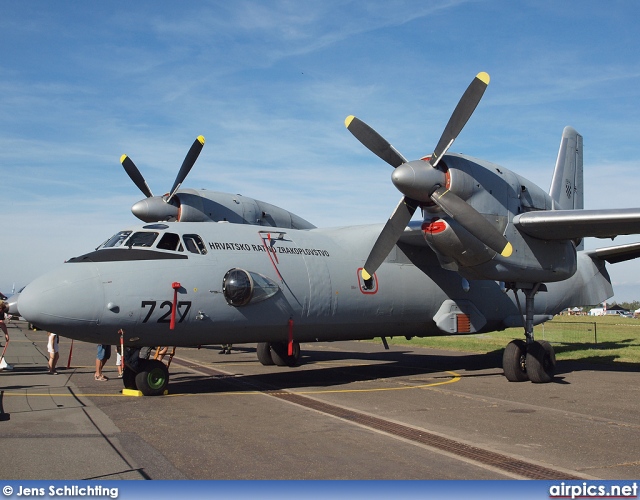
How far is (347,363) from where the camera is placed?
68.8ft

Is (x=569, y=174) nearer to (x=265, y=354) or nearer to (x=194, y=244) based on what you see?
(x=265, y=354)

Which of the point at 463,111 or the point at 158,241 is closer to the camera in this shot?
the point at 158,241

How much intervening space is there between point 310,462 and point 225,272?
259 inches

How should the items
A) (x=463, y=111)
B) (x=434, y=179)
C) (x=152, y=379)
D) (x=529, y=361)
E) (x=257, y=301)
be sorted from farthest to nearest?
1. (x=529, y=361)
2. (x=463, y=111)
3. (x=434, y=179)
4. (x=257, y=301)
5. (x=152, y=379)

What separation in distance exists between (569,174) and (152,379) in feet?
46.5

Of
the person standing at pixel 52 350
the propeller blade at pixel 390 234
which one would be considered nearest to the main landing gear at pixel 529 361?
the propeller blade at pixel 390 234

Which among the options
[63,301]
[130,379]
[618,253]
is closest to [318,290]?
[130,379]

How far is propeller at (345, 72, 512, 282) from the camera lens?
13516mm

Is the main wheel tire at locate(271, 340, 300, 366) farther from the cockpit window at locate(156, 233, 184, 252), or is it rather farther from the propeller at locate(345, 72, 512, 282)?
the cockpit window at locate(156, 233, 184, 252)

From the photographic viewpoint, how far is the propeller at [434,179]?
44.3 ft

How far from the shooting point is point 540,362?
15.4 meters

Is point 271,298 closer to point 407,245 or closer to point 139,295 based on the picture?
point 139,295

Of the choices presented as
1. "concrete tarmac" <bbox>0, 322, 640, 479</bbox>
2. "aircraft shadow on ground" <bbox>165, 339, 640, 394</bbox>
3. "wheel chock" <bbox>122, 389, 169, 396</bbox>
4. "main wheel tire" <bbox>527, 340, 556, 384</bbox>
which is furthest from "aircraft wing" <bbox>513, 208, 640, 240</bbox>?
"wheel chock" <bbox>122, 389, 169, 396</bbox>

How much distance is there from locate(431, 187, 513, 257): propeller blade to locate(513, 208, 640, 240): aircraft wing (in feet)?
4.60
